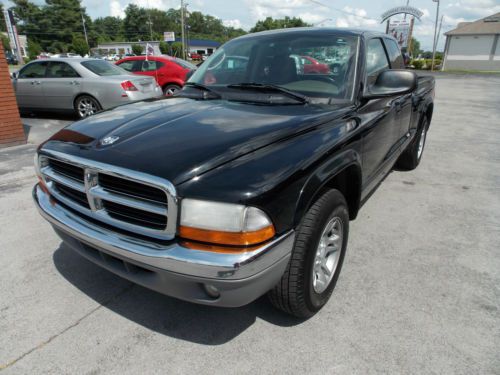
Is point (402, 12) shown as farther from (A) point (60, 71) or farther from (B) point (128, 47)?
(B) point (128, 47)

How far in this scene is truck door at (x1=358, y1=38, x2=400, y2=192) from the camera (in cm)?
277

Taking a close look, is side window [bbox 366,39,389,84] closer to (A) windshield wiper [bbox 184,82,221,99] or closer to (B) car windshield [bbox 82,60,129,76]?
(A) windshield wiper [bbox 184,82,221,99]

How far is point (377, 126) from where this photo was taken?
2930mm

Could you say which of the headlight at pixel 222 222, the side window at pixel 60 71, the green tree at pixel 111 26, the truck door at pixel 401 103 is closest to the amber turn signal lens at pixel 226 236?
the headlight at pixel 222 222

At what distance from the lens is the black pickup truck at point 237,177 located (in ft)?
5.34

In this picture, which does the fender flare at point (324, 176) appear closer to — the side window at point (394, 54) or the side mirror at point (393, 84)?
the side mirror at point (393, 84)

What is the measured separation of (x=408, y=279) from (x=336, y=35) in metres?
2.04

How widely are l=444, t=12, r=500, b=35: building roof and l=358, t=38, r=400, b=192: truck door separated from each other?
5399 centimetres

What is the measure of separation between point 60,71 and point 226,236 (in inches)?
344

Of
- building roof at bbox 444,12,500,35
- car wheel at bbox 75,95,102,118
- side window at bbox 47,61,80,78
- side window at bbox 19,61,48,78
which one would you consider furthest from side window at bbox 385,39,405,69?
building roof at bbox 444,12,500,35

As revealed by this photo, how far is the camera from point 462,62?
4669cm

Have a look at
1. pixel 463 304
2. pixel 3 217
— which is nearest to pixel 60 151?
pixel 3 217

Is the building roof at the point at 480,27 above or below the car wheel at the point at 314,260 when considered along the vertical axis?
above

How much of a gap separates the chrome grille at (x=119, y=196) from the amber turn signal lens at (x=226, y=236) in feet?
0.28
